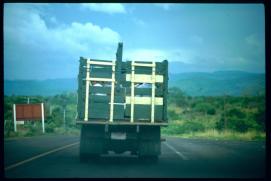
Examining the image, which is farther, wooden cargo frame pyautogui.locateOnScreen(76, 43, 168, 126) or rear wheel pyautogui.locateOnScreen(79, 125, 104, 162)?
rear wheel pyautogui.locateOnScreen(79, 125, 104, 162)

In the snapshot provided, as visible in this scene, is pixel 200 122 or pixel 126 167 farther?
pixel 200 122

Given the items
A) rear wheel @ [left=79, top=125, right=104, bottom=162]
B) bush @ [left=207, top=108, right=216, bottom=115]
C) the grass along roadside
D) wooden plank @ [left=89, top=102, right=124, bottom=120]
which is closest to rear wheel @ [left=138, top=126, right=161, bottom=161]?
wooden plank @ [left=89, top=102, right=124, bottom=120]

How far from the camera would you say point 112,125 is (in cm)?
1451

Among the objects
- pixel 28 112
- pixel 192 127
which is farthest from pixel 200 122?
pixel 28 112

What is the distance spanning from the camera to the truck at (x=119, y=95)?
1409 centimetres

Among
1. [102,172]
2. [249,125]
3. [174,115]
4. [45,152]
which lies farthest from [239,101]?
[102,172]

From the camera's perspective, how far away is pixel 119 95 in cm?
1427

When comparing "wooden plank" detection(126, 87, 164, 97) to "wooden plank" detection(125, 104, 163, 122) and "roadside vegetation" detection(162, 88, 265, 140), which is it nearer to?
"wooden plank" detection(125, 104, 163, 122)

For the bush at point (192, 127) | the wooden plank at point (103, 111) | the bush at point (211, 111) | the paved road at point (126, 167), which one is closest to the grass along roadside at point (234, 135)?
the bush at point (192, 127)

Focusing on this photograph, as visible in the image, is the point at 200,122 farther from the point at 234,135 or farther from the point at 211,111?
the point at 234,135

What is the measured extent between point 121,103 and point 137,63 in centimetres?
129

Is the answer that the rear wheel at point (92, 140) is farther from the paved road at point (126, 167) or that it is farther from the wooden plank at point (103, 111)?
the wooden plank at point (103, 111)

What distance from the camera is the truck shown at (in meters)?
14.1

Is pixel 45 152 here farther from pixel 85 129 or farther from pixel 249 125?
pixel 249 125
